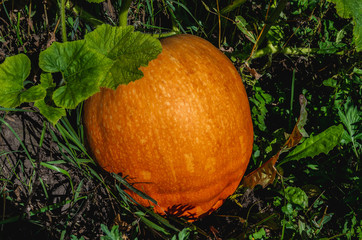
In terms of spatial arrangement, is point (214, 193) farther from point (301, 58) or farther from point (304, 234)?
point (301, 58)

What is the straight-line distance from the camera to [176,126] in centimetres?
180

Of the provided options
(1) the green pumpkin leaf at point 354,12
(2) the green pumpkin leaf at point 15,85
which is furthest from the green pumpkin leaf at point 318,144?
(2) the green pumpkin leaf at point 15,85

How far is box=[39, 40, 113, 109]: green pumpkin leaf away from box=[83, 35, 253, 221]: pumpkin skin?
0.14 metres

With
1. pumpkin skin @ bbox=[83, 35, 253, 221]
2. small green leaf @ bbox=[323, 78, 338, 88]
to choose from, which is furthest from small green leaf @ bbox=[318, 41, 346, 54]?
pumpkin skin @ bbox=[83, 35, 253, 221]

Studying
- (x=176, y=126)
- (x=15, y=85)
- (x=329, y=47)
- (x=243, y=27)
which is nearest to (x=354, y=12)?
(x=243, y=27)

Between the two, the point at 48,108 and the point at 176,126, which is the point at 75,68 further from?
the point at 176,126

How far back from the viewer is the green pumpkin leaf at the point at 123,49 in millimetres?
1729

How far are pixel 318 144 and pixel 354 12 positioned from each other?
2.85 feet

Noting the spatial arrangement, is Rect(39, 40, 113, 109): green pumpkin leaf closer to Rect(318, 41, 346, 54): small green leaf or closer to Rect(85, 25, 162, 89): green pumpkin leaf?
Rect(85, 25, 162, 89): green pumpkin leaf

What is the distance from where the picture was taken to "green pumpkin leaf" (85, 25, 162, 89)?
173 centimetres

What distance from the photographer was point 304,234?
2.02 metres

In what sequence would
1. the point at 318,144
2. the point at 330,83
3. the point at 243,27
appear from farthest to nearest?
the point at 330,83
the point at 243,27
the point at 318,144

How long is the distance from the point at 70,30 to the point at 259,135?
5.14 ft

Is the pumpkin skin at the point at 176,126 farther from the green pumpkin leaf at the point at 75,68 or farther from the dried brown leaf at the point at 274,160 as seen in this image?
the dried brown leaf at the point at 274,160
